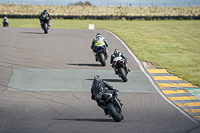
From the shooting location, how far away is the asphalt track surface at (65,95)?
1062 cm

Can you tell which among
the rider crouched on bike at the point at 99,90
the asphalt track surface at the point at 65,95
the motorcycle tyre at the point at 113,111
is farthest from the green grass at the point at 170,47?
the motorcycle tyre at the point at 113,111

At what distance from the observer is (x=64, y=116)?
11.8m

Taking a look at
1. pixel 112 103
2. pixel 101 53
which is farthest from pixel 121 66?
pixel 112 103

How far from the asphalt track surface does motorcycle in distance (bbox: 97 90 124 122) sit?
0.85 feet

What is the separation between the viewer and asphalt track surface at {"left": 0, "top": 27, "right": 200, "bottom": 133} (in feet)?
34.8

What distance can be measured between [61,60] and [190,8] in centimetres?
6265

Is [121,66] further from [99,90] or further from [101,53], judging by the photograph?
[99,90]

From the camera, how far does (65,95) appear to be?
50.0 feet

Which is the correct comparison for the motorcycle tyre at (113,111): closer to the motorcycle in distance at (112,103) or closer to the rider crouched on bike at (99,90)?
the motorcycle in distance at (112,103)

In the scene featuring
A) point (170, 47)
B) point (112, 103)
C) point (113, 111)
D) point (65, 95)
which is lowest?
point (65, 95)

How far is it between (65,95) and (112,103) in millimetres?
4847

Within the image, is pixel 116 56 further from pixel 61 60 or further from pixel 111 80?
pixel 61 60

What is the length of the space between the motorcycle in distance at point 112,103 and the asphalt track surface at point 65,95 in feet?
0.85

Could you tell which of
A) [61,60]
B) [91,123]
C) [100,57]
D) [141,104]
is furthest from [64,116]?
[61,60]
